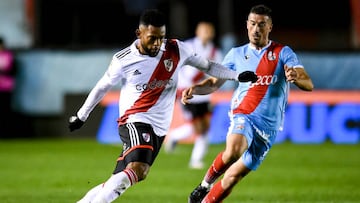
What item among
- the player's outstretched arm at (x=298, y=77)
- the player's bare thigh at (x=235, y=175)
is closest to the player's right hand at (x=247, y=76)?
the player's outstretched arm at (x=298, y=77)

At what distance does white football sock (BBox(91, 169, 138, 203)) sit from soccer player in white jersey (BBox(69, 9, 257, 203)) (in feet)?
0.05

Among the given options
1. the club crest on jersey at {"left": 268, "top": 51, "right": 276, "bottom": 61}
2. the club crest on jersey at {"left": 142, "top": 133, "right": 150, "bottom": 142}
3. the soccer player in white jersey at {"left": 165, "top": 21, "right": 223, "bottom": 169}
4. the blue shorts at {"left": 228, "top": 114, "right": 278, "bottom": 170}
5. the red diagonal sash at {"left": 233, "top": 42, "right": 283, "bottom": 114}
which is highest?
the club crest on jersey at {"left": 268, "top": 51, "right": 276, "bottom": 61}

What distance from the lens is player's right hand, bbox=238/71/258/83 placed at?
8.99m

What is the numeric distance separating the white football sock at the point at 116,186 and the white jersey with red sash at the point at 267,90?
1.49 m

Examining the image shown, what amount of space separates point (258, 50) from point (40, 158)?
7.50 meters

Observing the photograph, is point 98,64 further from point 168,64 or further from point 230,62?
point 168,64

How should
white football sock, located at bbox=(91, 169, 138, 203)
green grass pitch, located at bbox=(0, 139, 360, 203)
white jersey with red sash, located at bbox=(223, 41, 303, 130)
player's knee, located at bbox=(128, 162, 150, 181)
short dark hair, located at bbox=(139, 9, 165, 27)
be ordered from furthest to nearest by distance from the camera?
green grass pitch, located at bbox=(0, 139, 360, 203)
white jersey with red sash, located at bbox=(223, 41, 303, 130)
short dark hair, located at bbox=(139, 9, 165, 27)
player's knee, located at bbox=(128, 162, 150, 181)
white football sock, located at bbox=(91, 169, 138, 203)

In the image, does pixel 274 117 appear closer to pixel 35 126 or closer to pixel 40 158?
pixel 40 158

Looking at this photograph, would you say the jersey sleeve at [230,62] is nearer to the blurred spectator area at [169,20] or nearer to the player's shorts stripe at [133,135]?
the player's shorts stripe at [133,135]

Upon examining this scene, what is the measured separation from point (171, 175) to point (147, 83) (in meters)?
4.87

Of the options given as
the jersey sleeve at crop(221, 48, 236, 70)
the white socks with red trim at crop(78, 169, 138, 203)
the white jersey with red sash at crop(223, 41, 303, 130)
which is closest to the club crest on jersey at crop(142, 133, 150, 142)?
the white socks with red trim at crop(78, 169, 138, 203)

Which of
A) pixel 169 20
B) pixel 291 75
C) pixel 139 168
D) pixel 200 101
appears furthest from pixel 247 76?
pixel 169 20

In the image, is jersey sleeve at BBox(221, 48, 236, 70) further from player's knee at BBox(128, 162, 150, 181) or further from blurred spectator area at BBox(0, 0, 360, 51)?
blurred spectator area at BBox(0, 0, 360, 51)

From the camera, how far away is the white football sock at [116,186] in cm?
832
